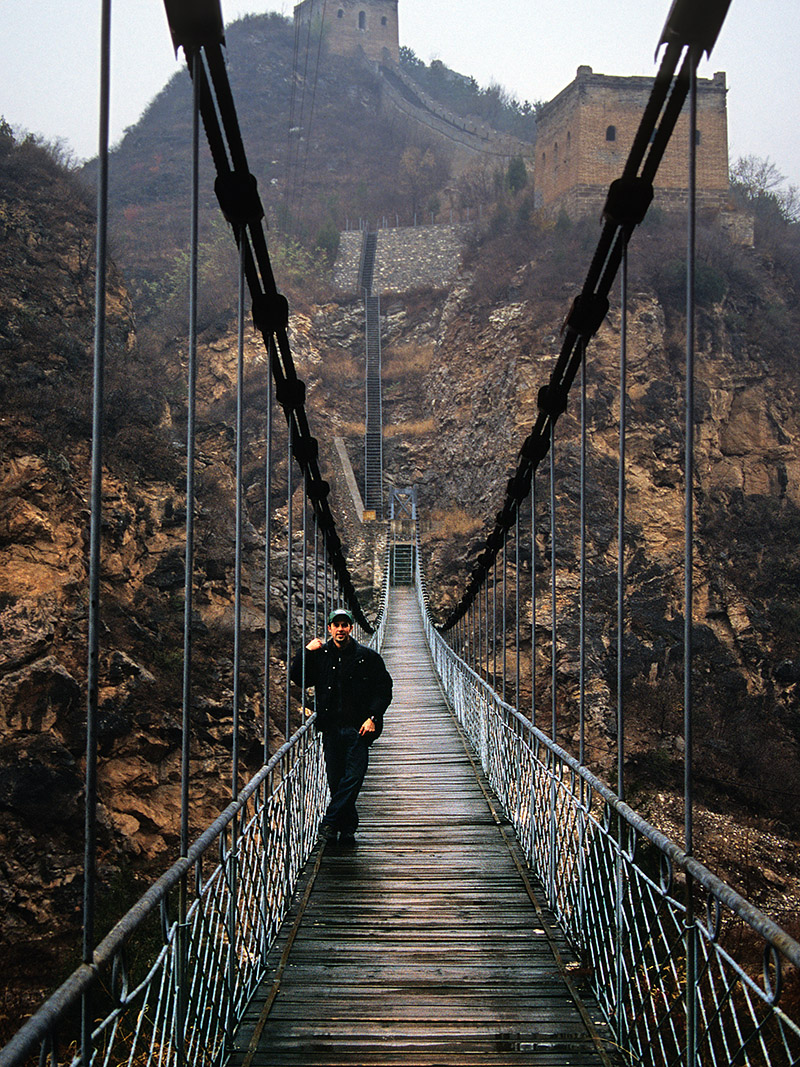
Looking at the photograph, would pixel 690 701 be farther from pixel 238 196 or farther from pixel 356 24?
pixel 356 24

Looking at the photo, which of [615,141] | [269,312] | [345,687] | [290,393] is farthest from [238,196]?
[615,141]

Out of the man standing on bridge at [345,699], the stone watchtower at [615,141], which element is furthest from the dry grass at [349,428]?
the man standing on bridge at [345,699]

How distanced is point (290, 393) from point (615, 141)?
32848mm

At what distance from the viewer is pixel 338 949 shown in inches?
137

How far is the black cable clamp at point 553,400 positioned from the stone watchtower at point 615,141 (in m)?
30.5

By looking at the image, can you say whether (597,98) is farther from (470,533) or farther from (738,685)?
(738,685)

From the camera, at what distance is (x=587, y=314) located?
420 centimetres

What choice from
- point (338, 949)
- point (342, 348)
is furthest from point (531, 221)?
point (338, 949)

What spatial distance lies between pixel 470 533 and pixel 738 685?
9.24 m

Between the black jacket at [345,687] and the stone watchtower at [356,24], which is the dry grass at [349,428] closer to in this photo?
the black jacket at [345,687]

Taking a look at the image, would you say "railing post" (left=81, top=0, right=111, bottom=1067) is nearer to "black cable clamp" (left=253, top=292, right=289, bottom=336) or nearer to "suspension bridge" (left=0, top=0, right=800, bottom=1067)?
"suspension bridge" (left=0, top=0, right=800, bottom=1067)

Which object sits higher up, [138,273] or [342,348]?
[138,273]

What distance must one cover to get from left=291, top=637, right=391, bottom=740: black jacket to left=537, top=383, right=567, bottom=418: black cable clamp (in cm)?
181

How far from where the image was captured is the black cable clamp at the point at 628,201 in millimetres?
3297
